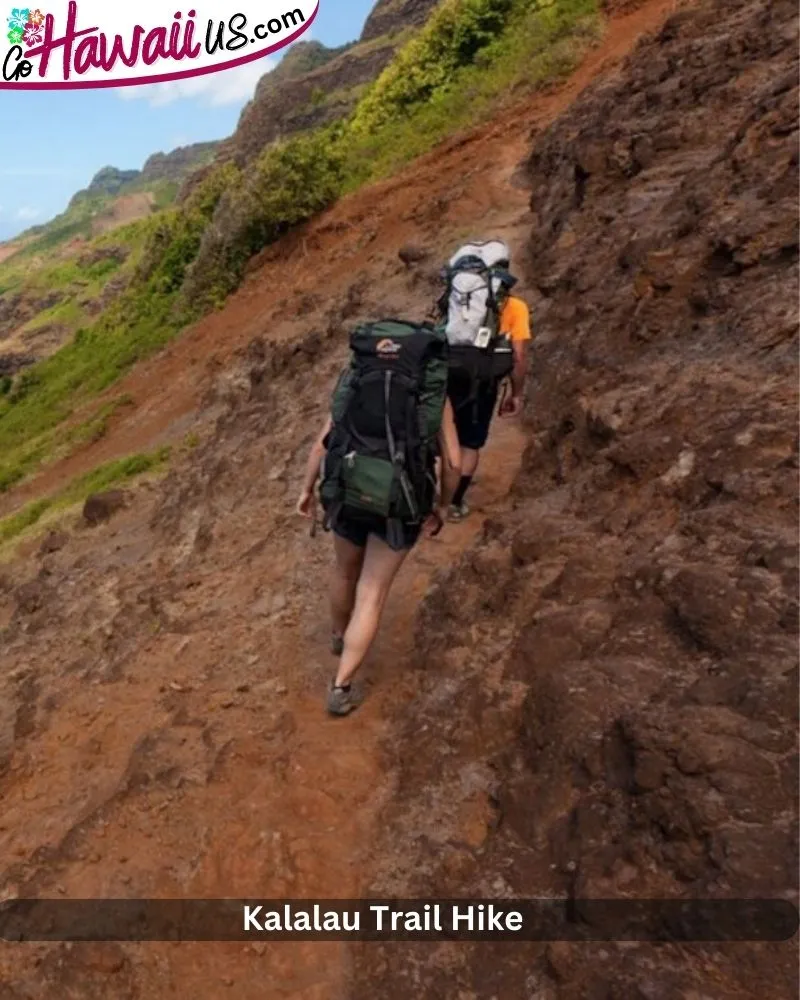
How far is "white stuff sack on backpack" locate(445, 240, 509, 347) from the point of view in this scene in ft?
15.5

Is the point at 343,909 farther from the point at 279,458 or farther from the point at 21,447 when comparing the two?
the point at 21,447

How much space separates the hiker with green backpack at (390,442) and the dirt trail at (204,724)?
95 cm

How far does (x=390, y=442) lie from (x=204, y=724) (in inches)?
70.9

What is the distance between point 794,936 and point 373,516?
2.16m

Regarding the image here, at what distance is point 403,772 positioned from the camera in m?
3.66

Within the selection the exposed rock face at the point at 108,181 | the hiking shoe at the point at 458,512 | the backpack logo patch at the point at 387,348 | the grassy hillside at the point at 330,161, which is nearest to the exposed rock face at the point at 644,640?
the hiking shoe at the point at 458,512

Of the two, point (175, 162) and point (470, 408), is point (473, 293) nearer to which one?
point (470, 408)

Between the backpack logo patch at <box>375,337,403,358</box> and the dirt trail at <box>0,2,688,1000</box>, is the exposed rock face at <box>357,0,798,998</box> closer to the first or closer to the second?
the dirt trail at <box>0,2,688,1000</box>

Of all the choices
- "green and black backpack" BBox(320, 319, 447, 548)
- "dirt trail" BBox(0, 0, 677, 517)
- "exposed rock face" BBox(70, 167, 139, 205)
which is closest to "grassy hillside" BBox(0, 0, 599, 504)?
"dirt trail" BBox(0, 0, 677, 517)

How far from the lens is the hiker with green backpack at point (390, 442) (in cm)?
353

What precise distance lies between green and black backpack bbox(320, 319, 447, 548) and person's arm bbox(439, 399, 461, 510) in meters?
0.09

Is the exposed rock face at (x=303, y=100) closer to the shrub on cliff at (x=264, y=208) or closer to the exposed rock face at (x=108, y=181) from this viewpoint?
the shrub on cliff at (x=264, y=208)
